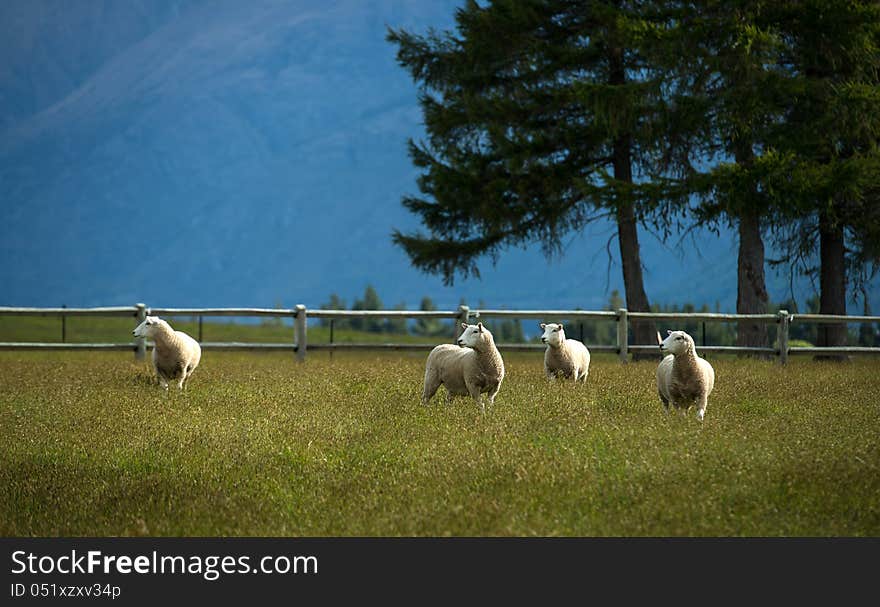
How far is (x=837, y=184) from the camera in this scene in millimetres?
21156

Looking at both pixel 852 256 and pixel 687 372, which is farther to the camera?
pixel 852 256

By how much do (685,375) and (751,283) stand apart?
13039 millimetres

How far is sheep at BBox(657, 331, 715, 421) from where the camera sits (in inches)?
432

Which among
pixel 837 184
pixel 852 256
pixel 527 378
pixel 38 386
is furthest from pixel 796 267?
pixel 38 386

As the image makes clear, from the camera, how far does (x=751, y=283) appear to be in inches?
921

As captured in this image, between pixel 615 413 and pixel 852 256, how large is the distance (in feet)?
51.7

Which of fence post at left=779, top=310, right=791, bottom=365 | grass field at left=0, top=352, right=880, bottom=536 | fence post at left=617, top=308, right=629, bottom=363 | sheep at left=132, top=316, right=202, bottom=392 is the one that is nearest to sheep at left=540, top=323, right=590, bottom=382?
grass field at left=0, top=352, right=880, bottom=536

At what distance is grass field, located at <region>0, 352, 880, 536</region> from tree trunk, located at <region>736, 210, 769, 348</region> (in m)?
9.19

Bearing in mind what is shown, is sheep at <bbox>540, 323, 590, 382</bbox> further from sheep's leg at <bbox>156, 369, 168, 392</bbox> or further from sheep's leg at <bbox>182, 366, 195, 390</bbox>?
sheep's leg at <bbox>156, 369, 168, 392</bbox>

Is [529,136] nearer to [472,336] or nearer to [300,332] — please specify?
[300,332]

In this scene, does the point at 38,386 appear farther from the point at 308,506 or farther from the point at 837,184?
the point at 837,184

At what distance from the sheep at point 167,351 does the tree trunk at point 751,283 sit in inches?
512

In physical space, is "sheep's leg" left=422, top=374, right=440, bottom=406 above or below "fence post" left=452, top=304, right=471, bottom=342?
below

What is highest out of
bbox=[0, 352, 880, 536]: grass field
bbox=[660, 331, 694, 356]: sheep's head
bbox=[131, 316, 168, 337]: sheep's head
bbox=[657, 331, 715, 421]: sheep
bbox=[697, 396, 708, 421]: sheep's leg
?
bbox=[131, 316, 168, 337]: sheep's head
